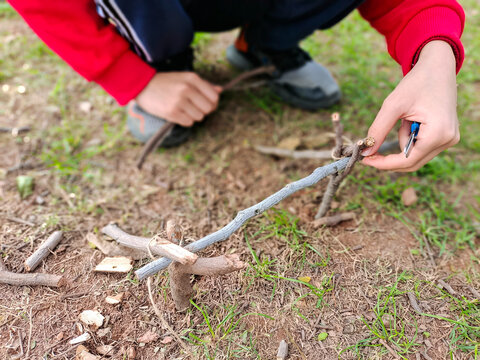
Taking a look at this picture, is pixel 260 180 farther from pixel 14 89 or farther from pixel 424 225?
pixel 14 89

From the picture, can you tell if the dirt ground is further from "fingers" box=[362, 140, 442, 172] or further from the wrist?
the wrist

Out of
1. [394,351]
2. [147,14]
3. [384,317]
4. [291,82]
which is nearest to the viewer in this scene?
[394,351]

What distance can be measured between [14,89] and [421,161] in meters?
2.83

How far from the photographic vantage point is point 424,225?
1789 mm

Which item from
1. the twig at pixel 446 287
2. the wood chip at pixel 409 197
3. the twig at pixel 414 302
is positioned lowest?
the wood chip at pixel 409 197

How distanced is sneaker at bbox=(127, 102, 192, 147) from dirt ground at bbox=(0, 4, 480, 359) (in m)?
0.08

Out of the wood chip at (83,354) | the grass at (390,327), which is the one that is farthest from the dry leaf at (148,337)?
the grass at (390,327)

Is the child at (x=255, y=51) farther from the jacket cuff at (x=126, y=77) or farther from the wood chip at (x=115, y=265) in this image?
the wood chip at (x=115, y=265)

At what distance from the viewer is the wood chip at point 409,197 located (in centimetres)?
192

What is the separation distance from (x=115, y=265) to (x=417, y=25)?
1729mm

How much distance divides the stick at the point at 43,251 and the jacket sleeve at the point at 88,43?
2.63 ft

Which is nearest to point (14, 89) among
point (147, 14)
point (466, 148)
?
point (147, 14)

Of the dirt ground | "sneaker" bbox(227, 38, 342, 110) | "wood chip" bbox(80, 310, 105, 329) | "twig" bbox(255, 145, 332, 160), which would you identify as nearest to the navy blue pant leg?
"sneaker" bbox(227, 38, 342, 110)

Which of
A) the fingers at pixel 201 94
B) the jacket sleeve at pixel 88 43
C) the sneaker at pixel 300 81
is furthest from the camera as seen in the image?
the sneaker at pixel 300 81
